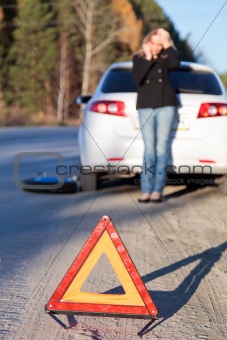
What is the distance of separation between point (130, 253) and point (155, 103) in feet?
8.10

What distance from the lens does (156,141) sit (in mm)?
6859

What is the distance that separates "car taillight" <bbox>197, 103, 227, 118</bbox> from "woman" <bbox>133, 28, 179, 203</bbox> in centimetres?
29

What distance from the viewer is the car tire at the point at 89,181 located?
7547 mm

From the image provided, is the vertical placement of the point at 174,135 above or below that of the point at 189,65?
below

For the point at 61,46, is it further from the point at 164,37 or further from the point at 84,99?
the point at 164,37

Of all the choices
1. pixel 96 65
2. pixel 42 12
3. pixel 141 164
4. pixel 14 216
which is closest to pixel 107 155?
pixel 141 164

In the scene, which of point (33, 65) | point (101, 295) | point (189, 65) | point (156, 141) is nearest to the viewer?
point (101, 295)

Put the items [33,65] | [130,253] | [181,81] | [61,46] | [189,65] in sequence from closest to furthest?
[130,253]
[181,81]
[189,65]
[61,46]
[33,65]

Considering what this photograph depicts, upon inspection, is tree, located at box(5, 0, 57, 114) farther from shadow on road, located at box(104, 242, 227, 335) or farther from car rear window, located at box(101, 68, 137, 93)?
shadow on road, located at box(104, 242, 227, 335)

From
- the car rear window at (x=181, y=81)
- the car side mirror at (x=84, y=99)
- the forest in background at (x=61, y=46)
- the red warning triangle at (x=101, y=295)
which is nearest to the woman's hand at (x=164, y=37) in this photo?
the car rear window at (x=181, y=81)

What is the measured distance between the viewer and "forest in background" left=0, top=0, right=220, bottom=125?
4641 centimetres

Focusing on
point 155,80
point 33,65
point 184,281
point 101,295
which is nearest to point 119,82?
point 155,80

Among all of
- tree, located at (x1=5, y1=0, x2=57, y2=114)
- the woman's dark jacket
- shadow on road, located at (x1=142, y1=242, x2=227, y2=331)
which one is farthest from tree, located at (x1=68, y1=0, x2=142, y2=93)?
shadow on road, located at (x1=142, y1=242, x2=227, y2=331)

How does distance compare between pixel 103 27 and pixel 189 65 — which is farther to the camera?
pixel 103 27
